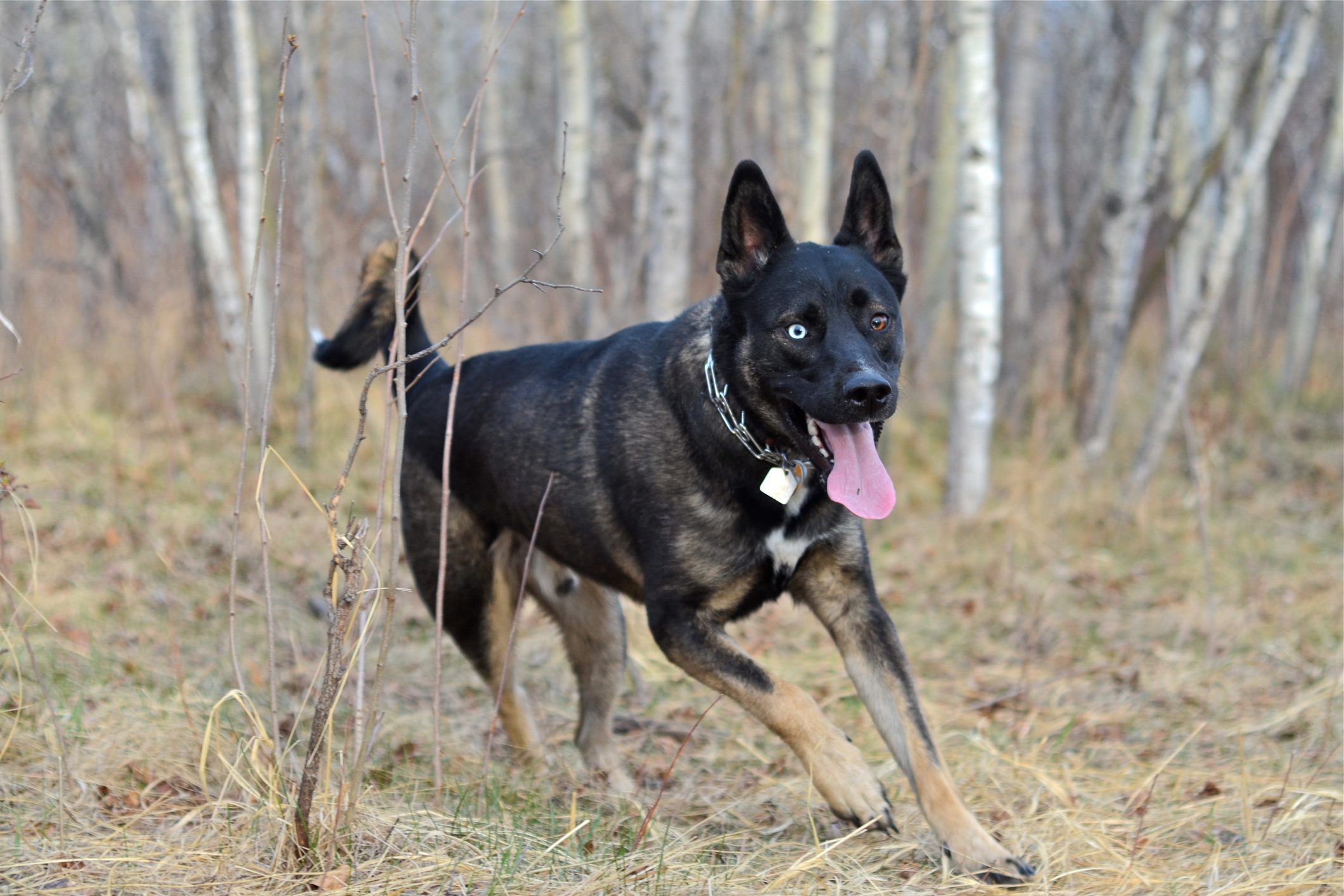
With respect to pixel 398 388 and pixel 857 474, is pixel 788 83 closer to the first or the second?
pixel 857 474

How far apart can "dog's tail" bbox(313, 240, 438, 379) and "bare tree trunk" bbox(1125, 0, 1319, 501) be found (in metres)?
4.98

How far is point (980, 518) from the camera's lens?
302 inches

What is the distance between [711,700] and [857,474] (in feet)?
7.58

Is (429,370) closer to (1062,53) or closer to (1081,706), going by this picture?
(1081,706)

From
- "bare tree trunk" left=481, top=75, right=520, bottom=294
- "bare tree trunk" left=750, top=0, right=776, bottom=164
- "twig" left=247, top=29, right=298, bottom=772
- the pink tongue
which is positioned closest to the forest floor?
"twig" left=247, top=29, right=298, bottom=772

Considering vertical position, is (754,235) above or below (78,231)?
above

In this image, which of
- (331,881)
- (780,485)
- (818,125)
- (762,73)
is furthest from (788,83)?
(331,881)

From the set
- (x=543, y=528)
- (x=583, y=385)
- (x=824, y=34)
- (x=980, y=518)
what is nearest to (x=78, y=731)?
(x=543, y=528)

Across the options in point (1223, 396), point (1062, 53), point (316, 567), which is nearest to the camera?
point (316, 567)

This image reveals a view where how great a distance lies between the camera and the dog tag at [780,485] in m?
3.34

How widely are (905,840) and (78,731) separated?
247cm

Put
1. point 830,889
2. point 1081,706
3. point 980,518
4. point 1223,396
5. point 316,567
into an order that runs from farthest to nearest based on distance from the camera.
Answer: point 1223,396
point 980,518
point 316,567
point 1081,706
point 830,889

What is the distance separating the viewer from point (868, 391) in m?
3.02

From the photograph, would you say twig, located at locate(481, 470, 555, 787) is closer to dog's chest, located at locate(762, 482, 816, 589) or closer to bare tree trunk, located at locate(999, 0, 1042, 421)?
dog's chest, located at locate(762, 482, 816, 589)
